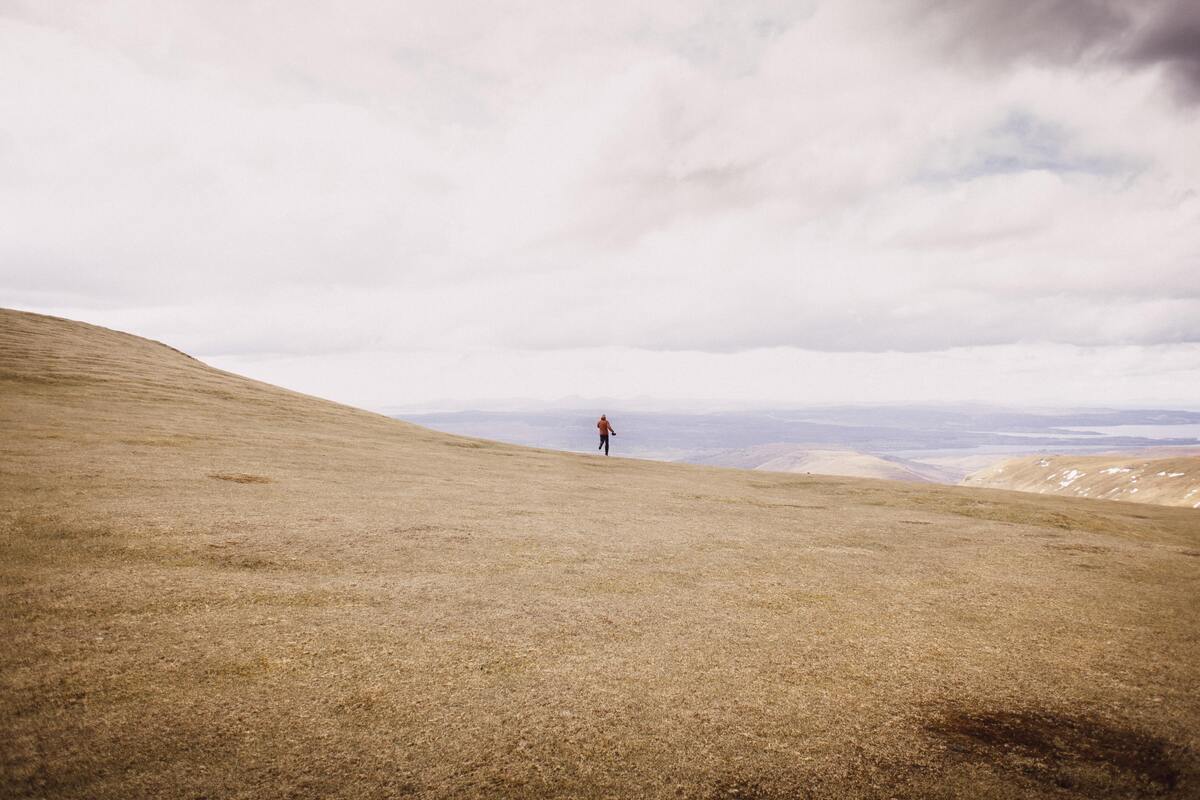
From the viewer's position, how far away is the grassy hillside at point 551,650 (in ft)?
18.5

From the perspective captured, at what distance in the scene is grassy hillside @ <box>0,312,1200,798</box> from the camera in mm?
5641

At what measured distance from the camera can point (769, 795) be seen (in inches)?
214

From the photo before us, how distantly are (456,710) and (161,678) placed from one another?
3336 millimetres

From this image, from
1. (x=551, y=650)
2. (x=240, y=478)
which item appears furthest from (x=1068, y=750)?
(x=240, y=478)

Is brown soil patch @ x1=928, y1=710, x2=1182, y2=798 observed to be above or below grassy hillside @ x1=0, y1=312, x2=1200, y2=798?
below

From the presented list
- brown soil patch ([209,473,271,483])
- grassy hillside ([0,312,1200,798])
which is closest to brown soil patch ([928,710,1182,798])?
grassy hillside ([0,312,1200,798])

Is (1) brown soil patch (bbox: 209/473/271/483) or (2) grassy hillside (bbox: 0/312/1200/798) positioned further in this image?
(1) brown soil patch (bbox: 209/473/271/483)

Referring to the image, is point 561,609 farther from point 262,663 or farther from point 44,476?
point 44,476

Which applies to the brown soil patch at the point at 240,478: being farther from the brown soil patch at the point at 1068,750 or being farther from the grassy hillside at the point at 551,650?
the brown soil patch at the point at 1068,750

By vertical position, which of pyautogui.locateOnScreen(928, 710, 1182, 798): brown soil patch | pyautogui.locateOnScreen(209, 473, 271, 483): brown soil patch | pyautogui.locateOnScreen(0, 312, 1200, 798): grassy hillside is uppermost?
pyautogui.locateOnScreen(209, 473, 271, 483): brown soil patch

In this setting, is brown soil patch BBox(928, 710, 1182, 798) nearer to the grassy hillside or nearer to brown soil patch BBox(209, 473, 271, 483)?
the grassy hillside

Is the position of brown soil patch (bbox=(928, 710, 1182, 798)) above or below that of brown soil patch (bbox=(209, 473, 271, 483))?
below

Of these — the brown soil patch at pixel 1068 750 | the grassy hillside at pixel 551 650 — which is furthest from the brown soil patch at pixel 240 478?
the brown soil patch at pixel 1068 750

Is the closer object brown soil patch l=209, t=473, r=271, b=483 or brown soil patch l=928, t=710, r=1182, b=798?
brown soil patch l=928, t=710, r=1182, b=798
